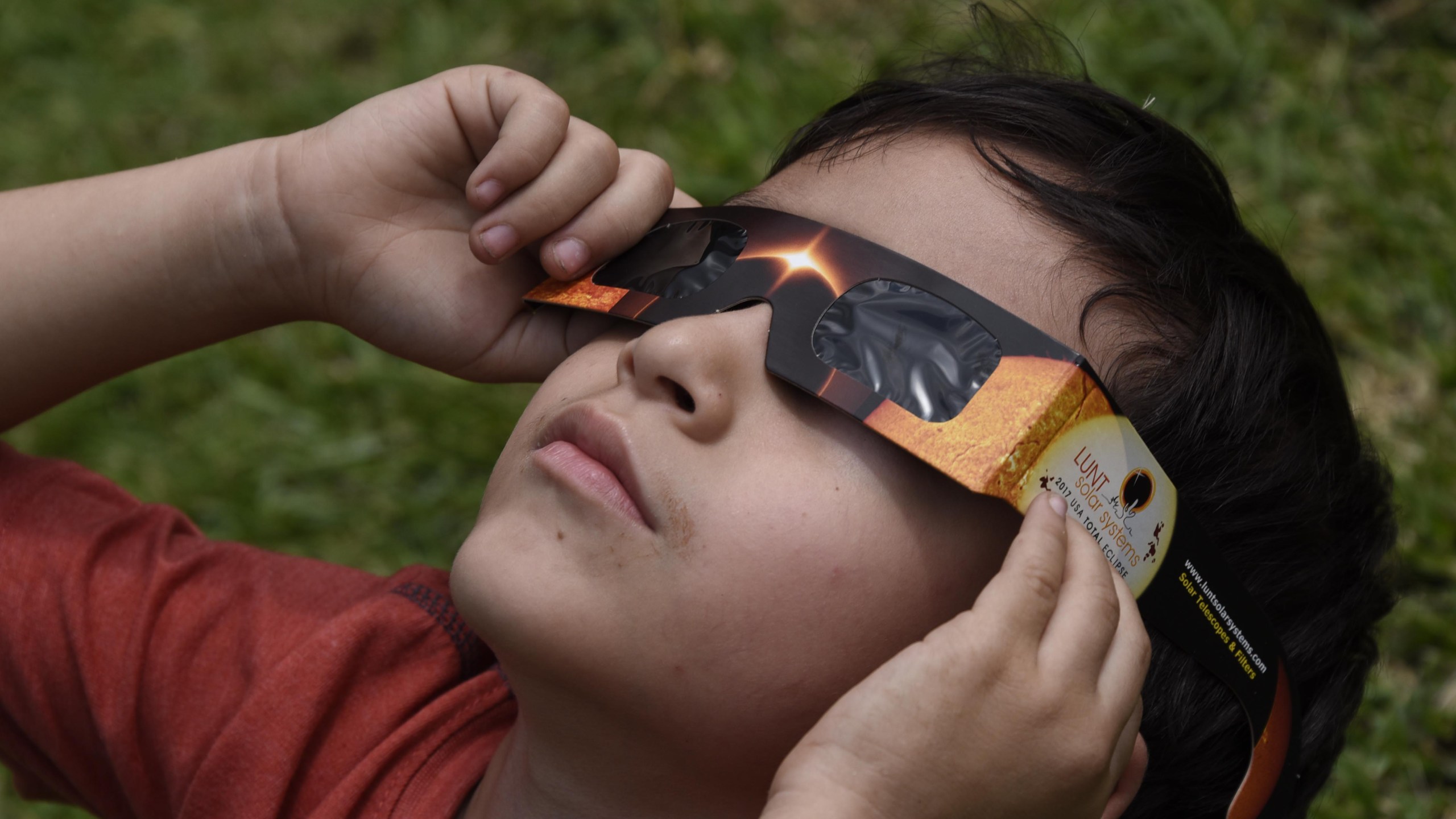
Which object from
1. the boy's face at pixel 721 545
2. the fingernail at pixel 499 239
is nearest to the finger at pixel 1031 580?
the boy's face at pixel 721 545

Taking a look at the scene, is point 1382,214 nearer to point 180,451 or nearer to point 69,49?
point 180,451

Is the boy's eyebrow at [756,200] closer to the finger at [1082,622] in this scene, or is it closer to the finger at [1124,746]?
the finger at [1082,622]

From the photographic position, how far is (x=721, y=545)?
161 centimetres

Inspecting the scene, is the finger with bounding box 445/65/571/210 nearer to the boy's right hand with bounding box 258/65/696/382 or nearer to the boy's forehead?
the boy's right hand with bounding box 258/65/696/382

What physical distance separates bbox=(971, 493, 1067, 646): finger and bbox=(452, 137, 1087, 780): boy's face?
0.42ft

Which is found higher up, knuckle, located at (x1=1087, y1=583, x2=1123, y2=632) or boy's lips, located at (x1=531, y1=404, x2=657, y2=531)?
boy's lips, located at (x1=531, y1=404, x2=657, y2=531)

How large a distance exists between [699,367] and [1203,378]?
2.64 feet

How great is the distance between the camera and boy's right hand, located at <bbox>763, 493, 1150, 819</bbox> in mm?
1506

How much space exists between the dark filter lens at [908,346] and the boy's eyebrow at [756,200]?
31cm

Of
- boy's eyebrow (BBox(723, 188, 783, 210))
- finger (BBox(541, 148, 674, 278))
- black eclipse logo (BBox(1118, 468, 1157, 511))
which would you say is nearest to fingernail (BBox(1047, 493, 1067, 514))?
black eclipse logo (BBox(1118, 468, 1157, 511))

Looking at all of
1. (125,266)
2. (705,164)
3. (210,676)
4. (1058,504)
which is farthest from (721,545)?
(705,164)

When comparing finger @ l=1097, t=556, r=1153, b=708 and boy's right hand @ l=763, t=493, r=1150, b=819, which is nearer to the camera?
boy's right hand @ l=763, t=493, r=1150, b=819

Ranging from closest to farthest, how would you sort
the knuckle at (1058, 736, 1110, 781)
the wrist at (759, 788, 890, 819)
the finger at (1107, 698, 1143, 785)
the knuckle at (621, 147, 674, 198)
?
1. the wrist at (759, 788, 890, 819)
2. the knuckle at (1058, 736, 1110, 781)
3. the finger at (1107, 698, 1143, 785)
4. the knuckle at (621, 147, 674, 198)

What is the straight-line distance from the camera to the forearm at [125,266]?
208cm
